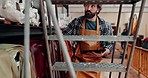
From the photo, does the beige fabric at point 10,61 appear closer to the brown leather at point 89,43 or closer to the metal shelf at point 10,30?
the metal shelf at point 10,30

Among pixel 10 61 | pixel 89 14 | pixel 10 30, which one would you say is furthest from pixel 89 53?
pixel 10 61

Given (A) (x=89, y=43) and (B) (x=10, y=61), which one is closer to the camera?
(B) (x=10, y=61)

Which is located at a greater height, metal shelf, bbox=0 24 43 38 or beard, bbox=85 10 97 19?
beard, bbox=85 10 97 19

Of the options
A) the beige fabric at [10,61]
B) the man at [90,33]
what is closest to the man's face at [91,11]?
the man at [90,33]

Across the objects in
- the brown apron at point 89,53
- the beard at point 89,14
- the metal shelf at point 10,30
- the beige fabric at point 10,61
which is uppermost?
the beard at point 89,14

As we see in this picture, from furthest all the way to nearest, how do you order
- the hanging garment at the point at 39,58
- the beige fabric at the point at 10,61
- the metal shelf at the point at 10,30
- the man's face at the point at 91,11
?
the man's face at the point at 91,11 → the hanging garment at the point at 39,58 → the metal shelf at the point at 10,30 → the beige fabric at the point at 10,61

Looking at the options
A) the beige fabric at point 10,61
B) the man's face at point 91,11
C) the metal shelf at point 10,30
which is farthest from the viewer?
the man's face at point 91,11

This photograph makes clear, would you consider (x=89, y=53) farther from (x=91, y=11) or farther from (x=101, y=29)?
(x=91, y=11)

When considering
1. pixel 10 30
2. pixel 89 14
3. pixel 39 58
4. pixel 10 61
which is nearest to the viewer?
pixel 10 61

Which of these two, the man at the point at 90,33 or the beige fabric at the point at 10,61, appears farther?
the man at the point at 90,33

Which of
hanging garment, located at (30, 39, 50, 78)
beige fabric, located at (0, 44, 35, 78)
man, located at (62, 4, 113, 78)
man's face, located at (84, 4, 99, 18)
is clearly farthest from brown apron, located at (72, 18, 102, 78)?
beige fabric, located at (0, 44, 35, 78)

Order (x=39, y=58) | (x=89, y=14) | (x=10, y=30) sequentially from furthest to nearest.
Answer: (x=89, y=14) → (x=39, y=58) → (x=10, y=30)

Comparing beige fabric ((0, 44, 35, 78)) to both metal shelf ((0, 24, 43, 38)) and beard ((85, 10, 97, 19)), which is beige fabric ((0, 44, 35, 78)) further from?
beard ((85, 10, 97, 19))

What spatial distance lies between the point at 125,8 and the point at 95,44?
799cm
